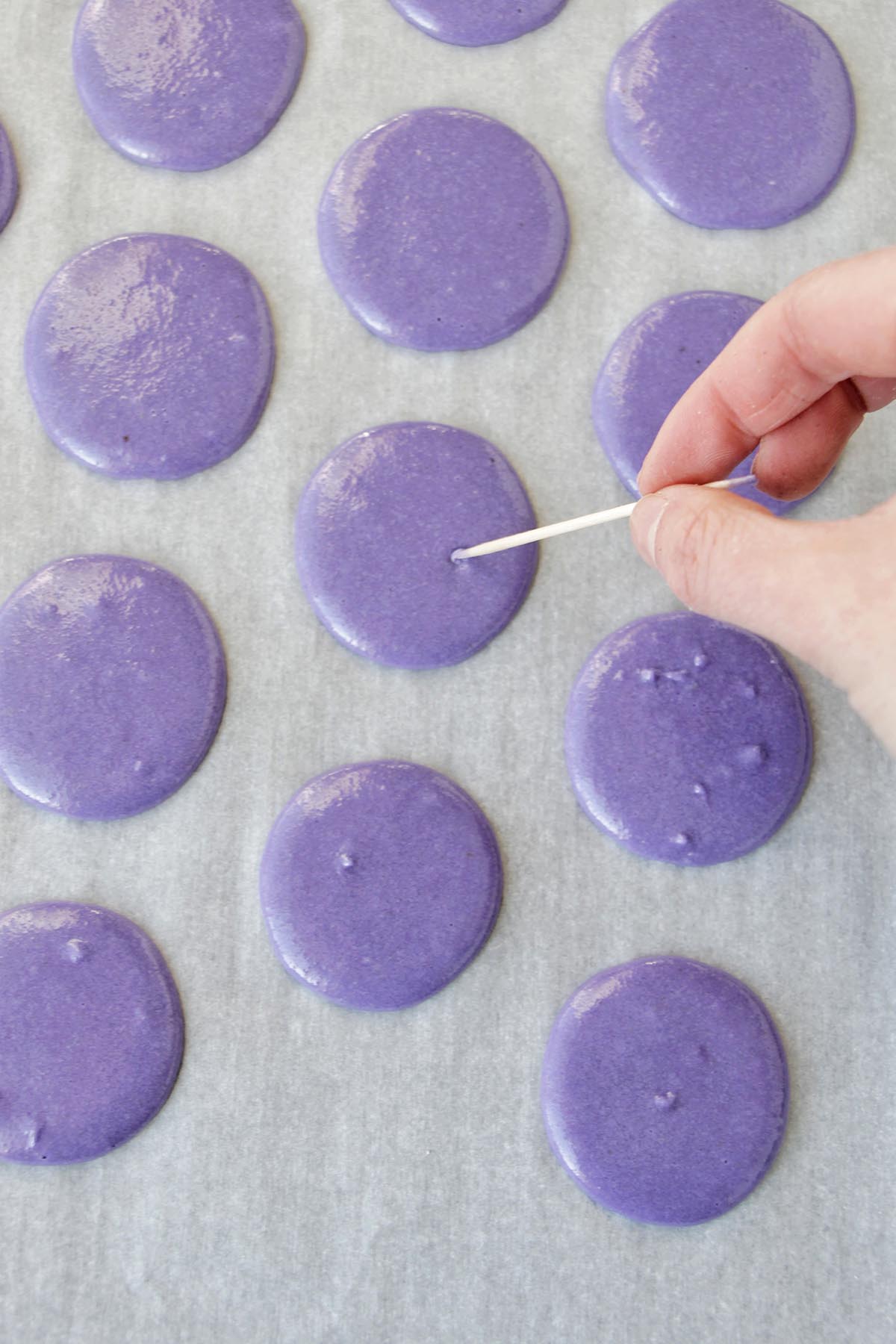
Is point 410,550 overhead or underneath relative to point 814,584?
underneath

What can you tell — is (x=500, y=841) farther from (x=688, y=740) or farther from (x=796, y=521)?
(x=796, y=521)

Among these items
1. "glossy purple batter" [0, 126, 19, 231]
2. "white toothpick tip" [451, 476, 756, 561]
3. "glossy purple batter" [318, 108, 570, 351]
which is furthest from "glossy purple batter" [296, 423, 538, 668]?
"glossy purple batter" [0, 126, 19, 231]


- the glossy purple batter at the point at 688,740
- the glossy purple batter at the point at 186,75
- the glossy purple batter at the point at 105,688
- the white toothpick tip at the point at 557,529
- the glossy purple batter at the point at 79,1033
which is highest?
the glossy purple batter at the point at 186,75

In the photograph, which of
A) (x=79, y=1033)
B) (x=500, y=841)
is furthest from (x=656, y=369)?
(x=79, y=1033)

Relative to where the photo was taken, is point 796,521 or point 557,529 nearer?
point 796,521

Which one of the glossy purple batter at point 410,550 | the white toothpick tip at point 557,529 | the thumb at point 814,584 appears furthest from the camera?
the glossy purple batter at point 410,550

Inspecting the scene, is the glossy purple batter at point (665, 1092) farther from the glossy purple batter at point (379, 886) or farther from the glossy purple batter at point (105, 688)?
the glossy purple batter at point (105, 688)

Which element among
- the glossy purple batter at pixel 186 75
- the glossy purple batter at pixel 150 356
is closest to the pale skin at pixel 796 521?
the glossy purple batter at pixel 150 356

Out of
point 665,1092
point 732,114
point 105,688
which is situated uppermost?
point 732,114
